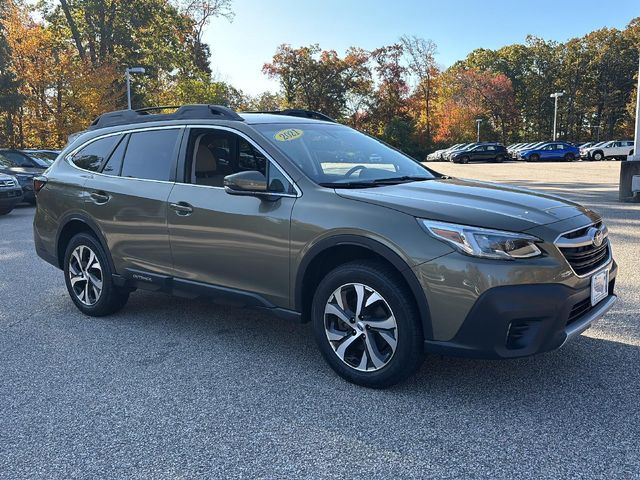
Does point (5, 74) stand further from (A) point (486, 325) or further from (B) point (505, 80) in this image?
(B) point (505, 80)

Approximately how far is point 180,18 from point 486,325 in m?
43.1

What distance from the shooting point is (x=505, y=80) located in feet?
215

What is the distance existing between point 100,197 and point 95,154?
0.55 m

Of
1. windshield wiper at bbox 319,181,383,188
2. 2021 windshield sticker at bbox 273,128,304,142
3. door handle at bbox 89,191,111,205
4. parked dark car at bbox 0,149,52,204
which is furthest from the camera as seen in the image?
parked dark car at bbox 0,149,52,204

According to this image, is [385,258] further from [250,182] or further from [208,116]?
[208,116]

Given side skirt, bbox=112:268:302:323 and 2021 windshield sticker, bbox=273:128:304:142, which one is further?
2021 windshield sticker, bbox=273:128:304:142

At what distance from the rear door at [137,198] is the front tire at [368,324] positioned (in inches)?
60.5

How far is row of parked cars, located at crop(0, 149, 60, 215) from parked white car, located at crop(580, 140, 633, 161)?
40.7 meters

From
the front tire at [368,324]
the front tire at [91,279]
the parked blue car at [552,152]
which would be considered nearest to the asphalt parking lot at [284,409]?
the front tire at [368,324]

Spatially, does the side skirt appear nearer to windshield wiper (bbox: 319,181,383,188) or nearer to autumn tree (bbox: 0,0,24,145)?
windshield wiper (bbox: 319,181,383,188)

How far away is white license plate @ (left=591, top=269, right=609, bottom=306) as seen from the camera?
10.7 ft

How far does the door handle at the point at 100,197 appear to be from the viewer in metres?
4.80

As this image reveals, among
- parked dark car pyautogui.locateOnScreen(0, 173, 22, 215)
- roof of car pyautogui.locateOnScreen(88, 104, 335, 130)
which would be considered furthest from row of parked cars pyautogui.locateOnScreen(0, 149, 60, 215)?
roof of car pyautogui.locateOnScreen(88, 104, 335, 130)

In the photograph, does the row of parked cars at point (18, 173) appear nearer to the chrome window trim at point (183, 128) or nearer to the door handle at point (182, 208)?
the chrome window trim at point (183, 128)
